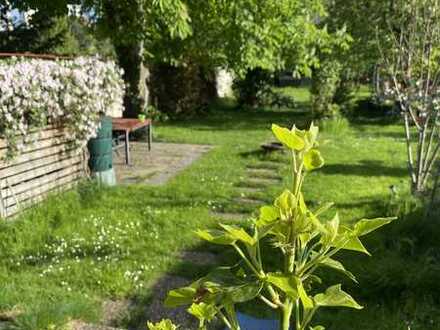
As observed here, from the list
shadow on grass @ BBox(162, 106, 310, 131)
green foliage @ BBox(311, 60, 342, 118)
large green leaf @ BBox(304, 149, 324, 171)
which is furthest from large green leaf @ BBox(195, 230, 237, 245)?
green foliage @ BBox(311, 60, 342, 118)

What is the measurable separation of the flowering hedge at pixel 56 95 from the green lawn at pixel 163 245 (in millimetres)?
814

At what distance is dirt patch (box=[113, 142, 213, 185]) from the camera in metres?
7.79

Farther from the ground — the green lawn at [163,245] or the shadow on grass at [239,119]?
the shadow on grass at [239,119]

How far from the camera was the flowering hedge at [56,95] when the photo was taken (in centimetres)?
520

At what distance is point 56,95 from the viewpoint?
5867 mm

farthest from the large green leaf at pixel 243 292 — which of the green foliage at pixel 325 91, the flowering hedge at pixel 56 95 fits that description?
the green foliage at pixel 325 91

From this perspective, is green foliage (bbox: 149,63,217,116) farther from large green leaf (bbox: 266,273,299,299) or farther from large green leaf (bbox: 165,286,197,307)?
large green leaf (bbox: 266,273,299,299)

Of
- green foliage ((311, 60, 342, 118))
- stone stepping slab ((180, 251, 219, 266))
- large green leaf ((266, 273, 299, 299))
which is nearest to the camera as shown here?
large green leaf ((266, 273, 299, 299))

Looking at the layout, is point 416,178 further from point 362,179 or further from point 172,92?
point 172,92

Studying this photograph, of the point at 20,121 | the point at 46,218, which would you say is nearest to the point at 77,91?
the point at 20,121

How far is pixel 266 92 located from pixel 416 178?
1214cm

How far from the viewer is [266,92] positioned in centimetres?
1822

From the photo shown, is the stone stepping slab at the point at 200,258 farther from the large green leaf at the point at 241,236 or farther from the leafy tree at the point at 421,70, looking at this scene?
the large green leaf at the point at 241,236

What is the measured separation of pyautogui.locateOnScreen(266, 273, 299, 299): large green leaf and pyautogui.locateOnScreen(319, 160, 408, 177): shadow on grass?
24.0ft
